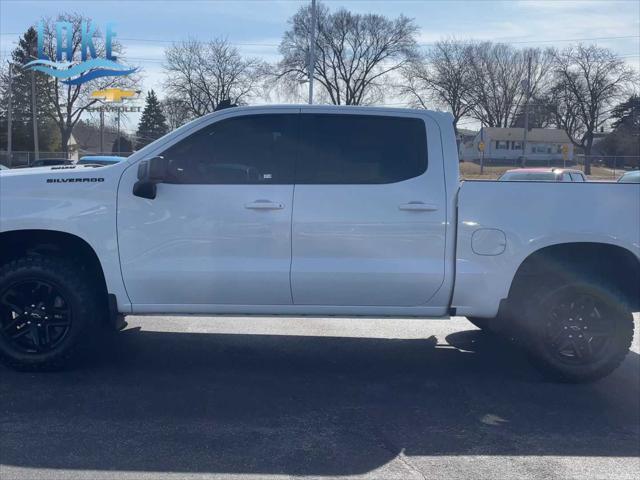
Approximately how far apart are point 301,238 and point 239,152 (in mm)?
868

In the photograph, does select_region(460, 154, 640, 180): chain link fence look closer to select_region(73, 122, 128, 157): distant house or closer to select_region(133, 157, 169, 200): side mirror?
select_region(73, 122, 128, 157): distant house

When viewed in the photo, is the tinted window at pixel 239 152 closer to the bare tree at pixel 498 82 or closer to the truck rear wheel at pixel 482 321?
the truck rear wheel at pixel 482 321

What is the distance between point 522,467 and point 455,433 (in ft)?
1.91

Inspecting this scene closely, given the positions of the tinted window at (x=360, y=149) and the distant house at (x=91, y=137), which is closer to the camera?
the tinted window at (x=360, y=149)

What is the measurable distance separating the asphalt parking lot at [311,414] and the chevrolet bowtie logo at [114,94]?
1706 inches

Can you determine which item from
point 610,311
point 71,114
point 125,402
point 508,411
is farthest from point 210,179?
point 71,114

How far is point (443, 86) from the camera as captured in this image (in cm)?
5478

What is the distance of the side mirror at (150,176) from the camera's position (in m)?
5.31

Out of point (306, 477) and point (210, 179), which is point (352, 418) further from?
point (210, 179)

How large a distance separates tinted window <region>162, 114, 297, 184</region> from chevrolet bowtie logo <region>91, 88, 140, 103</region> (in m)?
44.0

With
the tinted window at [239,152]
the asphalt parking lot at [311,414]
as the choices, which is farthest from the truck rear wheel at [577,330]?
the tinted window at [239,152]

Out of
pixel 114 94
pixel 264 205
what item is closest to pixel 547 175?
pixel 264 205

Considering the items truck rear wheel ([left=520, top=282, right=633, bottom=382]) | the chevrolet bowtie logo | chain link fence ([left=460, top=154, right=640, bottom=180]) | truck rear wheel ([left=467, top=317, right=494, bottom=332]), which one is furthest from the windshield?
the chevrolet bowtie logo

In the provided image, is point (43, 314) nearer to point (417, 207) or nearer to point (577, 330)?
point (417, 207)
